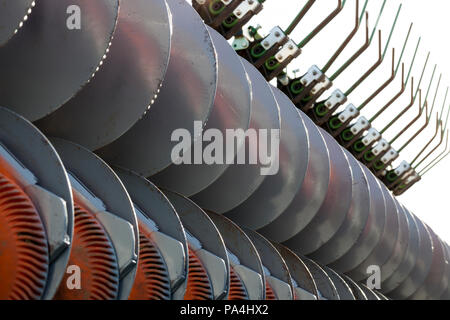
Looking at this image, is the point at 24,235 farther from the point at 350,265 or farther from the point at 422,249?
the point at 422,249

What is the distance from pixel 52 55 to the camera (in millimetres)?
4309

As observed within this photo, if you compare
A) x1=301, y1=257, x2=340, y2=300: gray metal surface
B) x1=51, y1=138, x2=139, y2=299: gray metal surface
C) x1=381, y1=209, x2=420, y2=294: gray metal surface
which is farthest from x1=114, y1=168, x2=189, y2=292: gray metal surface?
x1=381, y1=209, x2=420, y2=294: gray metal surface

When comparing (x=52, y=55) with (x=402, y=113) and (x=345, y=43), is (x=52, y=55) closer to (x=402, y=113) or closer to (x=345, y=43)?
(x=345, y=43)

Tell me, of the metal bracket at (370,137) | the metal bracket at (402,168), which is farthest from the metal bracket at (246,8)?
the metal bracket at (402,168)

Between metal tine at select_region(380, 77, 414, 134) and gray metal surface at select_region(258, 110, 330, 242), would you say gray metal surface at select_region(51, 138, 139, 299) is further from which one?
metal tine at select_region(380, 77, 414, 134)

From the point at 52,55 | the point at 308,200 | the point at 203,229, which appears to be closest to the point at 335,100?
Result: the point at 308,200

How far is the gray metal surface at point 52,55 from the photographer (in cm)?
419

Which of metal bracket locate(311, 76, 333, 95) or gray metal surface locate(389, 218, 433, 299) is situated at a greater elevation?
metal bracket locate(311, 76, 333, 95)

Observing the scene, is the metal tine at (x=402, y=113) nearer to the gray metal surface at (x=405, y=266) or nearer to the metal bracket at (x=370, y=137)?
the metal bracket at (x=370, y=137)

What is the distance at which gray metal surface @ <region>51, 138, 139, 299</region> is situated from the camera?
4.39 meters

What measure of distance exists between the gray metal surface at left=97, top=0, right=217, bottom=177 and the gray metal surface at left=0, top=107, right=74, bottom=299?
136 cm

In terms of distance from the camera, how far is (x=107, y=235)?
13.8 feet

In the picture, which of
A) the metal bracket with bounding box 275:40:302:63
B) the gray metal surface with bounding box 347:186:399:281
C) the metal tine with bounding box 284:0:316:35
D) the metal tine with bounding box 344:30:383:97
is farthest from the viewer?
the metal tine with bounding box 344:30:383:97

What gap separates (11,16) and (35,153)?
622 mm
